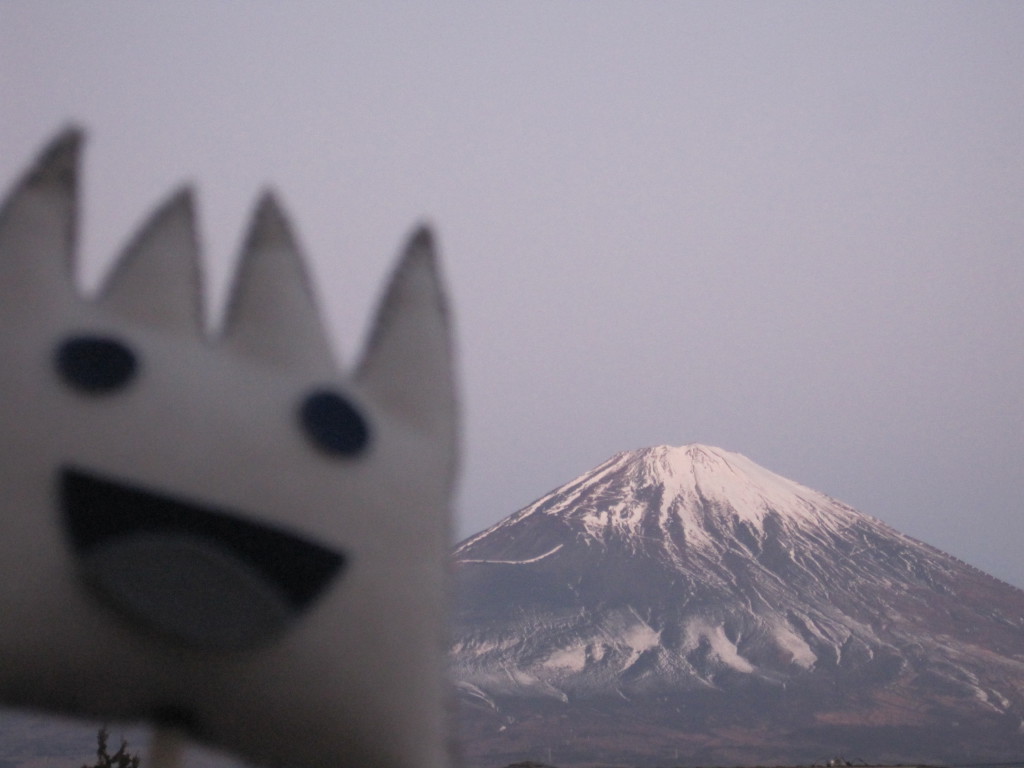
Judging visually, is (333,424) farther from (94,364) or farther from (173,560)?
(94,364)

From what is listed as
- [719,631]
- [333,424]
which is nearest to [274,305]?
[333,424]

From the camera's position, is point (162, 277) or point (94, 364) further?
point (162, 277)

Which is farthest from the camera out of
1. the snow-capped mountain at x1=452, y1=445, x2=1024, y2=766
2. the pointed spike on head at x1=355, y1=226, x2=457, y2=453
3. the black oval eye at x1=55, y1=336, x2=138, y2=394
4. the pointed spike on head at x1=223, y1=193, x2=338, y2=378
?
the snow-capped mountain at x1=452, y1=445, x2=1024, y2=766

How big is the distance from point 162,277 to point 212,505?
1062 mm

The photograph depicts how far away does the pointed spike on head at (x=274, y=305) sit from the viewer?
4.88 m

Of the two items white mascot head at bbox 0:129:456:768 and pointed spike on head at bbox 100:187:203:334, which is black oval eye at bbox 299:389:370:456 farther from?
pointed spike on head at bbox 100:187:203:334

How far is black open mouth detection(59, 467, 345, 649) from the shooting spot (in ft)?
14.3

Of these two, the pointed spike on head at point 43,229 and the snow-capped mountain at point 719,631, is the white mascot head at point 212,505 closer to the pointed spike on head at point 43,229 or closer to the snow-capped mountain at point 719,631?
the pointed spike on head at point 43,229

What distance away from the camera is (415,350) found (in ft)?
16.9

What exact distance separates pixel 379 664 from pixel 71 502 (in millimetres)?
1367

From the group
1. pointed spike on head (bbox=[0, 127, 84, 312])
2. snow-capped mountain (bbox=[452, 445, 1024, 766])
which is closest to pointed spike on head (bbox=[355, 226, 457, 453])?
pointed spike on head (bbox=[0, 127, 84, 312])

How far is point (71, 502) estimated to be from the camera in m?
4.38

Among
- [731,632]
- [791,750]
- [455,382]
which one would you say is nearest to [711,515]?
[731,632]

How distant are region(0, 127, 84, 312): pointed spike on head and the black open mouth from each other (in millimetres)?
798
